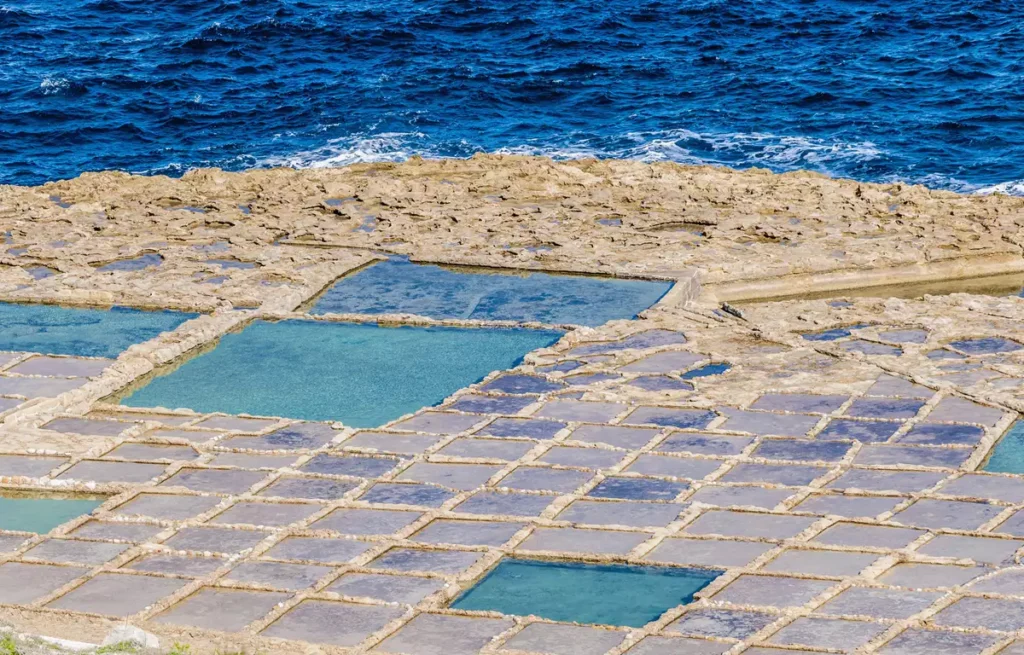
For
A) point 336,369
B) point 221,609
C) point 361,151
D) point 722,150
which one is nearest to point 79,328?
Answer: point 336,369

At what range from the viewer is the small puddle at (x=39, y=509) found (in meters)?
8.90

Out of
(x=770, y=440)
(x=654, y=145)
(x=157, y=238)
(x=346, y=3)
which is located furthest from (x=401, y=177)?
(x=346, y=3)

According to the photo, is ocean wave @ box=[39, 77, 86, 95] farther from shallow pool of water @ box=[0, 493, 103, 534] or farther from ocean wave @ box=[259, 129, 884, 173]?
shallow pool of water @ box=[0, 493, 103, 534]

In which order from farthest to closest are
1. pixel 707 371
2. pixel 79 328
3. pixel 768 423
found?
1. pixel 79 328
2. pixel 707 371
3. pixel 768 423

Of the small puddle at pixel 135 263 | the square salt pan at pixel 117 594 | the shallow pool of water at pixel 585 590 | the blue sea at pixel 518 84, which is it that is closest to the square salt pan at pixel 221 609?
the square salt pan at pixel 117 594

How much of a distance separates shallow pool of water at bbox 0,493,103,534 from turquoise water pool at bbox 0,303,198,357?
255 centimetres

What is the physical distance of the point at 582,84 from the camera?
2683 centimetres

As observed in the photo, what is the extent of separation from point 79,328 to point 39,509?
11.6 ft

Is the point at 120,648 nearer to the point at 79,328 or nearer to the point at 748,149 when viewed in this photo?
the point at 79,328

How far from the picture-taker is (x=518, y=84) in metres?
26.9

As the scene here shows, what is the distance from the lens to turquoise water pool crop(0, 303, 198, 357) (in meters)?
11.9

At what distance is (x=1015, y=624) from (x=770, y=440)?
2.67 metres

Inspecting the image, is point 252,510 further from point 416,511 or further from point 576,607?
point 576,607

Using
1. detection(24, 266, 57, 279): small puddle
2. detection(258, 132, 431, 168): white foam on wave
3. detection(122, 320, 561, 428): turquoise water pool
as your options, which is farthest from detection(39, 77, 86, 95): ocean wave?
detection(122, 320, 561, 428): turquoise water pool
